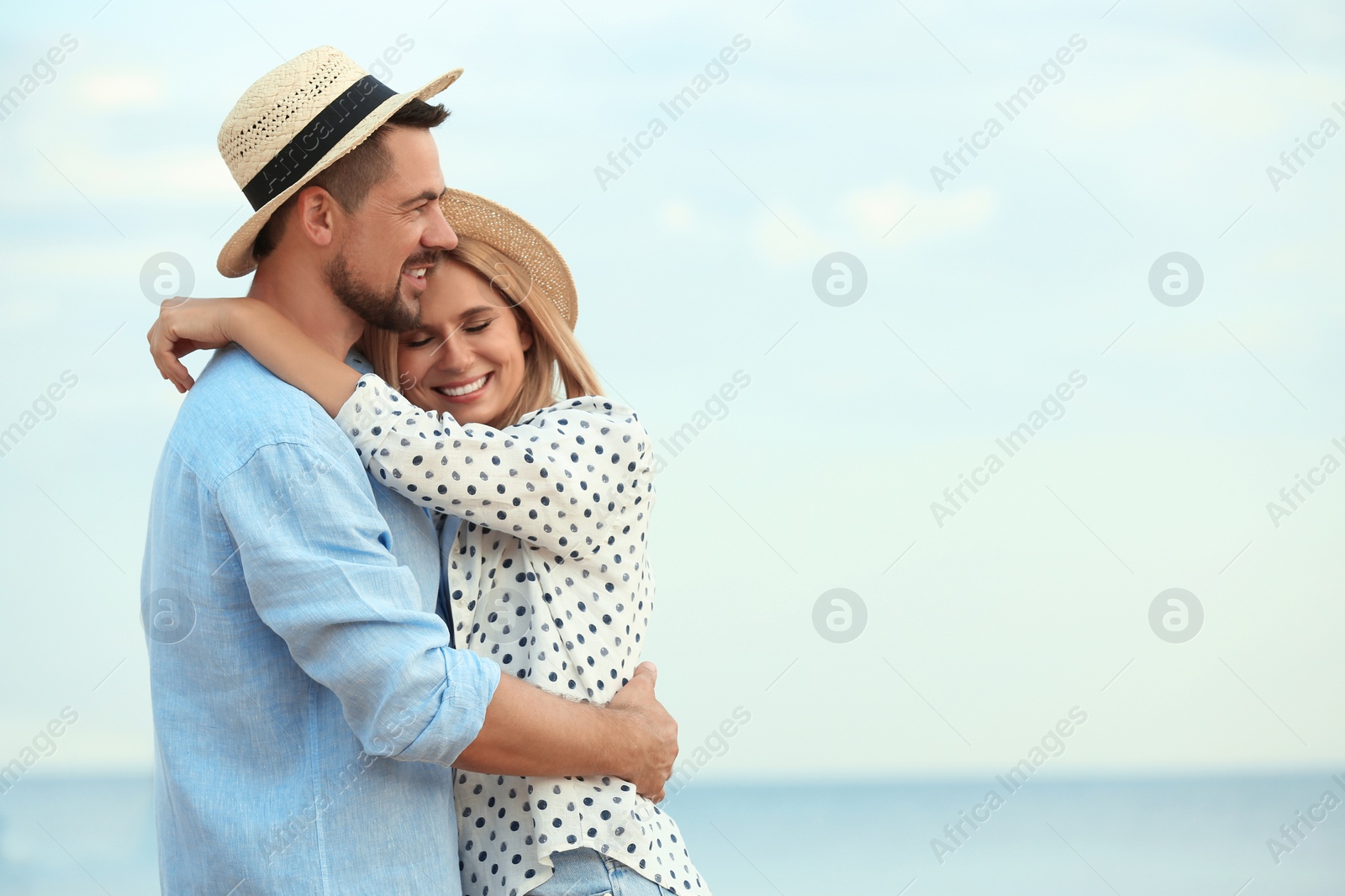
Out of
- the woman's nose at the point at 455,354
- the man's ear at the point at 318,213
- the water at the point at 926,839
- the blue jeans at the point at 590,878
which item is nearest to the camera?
the blue jeans at the point at 590,878

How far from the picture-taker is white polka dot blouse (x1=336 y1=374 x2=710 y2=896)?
1.58 m

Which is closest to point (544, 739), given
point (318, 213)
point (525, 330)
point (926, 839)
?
point (318, 213)

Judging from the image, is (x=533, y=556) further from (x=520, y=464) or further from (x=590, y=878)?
(x=590, y=878)

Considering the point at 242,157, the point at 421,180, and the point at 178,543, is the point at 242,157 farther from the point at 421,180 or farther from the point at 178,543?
the point at 178,543

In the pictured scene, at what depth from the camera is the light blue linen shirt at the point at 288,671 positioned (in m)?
1.40

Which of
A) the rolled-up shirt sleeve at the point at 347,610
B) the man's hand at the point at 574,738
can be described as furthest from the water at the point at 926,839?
the rolled-up shirt sleeve at the point at 347,610

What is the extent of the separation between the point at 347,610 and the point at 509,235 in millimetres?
920

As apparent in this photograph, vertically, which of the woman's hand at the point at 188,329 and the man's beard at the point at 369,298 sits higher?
the man's beard at the point at 369,298

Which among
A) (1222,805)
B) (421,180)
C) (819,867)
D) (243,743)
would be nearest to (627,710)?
(243,743)

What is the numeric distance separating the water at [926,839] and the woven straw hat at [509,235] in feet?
20.8

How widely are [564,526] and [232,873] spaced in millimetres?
602

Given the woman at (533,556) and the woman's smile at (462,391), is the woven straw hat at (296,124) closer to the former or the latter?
the woman at (533,556)

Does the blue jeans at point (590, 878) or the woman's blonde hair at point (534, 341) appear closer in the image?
the blue jeans at point (590, 878)

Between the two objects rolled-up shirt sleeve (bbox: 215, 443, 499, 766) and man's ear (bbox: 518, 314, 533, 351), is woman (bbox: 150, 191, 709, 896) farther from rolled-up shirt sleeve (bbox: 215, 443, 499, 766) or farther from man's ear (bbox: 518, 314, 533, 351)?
man's ear (bbox: 518, 314, 533, 351)
